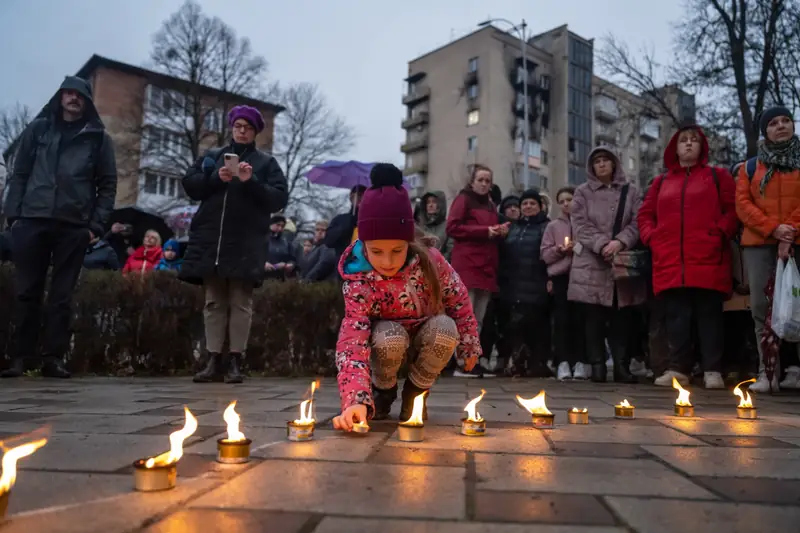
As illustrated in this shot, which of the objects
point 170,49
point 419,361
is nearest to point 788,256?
point 419,361

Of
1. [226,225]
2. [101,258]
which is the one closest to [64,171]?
[226,225]

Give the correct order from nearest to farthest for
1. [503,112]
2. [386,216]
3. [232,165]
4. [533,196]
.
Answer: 1. [386,216]
2. [232,165]
3. [533,196]
4. [503,112]

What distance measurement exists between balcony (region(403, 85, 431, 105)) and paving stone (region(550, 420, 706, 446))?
48.6 m

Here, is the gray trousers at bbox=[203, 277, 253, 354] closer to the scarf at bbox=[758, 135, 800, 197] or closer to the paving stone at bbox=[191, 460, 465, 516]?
the paving stone at bbox=[191, 460, 465, 516]

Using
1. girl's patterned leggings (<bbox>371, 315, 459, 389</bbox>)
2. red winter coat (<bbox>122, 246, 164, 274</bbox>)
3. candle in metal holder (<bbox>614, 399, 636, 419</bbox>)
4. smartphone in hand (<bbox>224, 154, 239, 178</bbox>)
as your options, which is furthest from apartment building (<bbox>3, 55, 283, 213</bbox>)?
candle in metal holder (<bbox>614, 399, 636, 419</bbox>)

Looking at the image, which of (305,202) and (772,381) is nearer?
(772,381)

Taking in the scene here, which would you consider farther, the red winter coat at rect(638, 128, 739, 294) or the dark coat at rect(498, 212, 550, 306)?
the dark coat at rect(498, 212, 550, 306)

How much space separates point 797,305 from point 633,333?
2.42 meters

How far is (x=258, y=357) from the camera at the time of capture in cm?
631

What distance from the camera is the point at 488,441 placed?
2.40 meters

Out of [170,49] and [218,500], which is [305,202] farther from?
[218,500]

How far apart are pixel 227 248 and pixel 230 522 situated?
3.87 meters

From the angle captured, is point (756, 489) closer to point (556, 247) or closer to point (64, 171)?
point (556, 247)

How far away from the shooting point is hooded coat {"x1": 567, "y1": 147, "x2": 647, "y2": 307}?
5.77 metres
